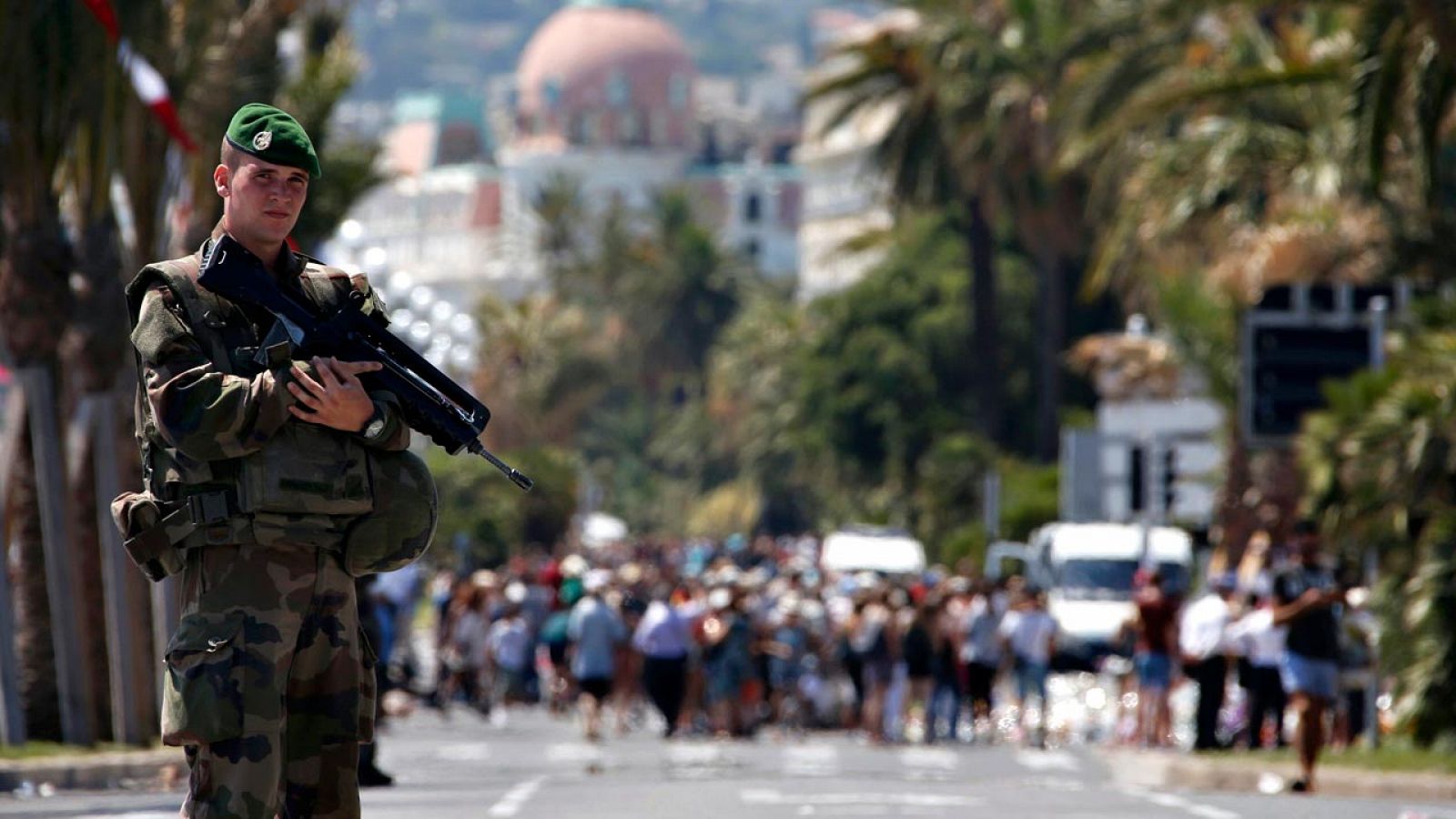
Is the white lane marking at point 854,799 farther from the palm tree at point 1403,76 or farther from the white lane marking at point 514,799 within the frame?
the palm tree at point 1403,76

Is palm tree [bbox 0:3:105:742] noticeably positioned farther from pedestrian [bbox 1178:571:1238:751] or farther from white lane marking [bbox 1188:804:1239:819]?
pedestrian [bbox 1178:571:1238:751]

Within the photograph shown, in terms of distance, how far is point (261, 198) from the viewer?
6.64m

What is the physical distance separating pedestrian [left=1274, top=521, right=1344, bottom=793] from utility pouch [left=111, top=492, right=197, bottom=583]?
12.3m

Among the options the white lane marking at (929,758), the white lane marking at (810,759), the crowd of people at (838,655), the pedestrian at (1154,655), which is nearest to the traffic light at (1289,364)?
the crowd of people at (838,655)

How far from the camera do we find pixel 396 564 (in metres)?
6.77

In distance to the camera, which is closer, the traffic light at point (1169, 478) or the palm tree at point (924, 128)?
the traffic light at point (1169, 478)

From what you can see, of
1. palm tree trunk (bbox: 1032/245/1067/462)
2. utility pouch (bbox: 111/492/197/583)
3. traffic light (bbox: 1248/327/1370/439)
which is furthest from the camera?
palm tree trunk (bbox: 1032/245/1067/462)

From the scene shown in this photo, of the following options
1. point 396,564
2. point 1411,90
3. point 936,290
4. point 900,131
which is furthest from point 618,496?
point 396,564

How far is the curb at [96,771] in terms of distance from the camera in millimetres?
17062

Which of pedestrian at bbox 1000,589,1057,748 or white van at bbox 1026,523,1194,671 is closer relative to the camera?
pedestrian at bbox 1000,589,1057,748

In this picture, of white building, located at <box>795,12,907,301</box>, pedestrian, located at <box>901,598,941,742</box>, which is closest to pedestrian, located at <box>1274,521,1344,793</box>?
pedestrian, located at <box>901,598,941,742</box>

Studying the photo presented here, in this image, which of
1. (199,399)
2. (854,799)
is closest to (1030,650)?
(854,799)

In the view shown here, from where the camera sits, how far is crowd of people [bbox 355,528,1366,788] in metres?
24.8

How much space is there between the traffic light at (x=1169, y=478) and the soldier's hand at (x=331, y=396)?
78.1 ft
